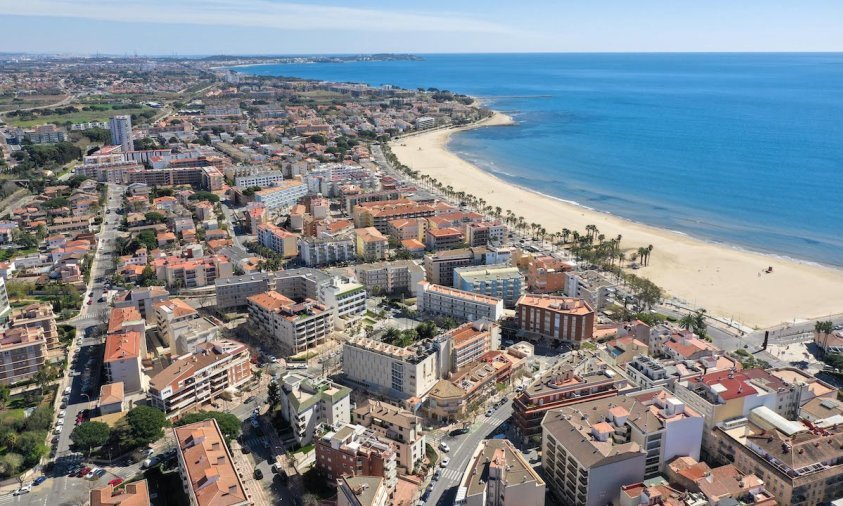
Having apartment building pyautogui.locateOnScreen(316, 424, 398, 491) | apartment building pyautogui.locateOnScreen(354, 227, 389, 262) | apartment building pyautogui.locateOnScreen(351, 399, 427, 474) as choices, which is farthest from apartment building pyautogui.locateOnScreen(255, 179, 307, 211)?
apartment building pyautogui.locateOnScreen(316, 424, 398, 491)

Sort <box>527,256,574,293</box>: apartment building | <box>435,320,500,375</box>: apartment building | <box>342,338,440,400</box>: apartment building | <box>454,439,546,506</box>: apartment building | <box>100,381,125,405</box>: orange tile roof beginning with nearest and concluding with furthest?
1. <box>454,439,546,506</box>: apartment building
2. <box>100,381,125,405</box>: orange tile roof
3. <box>342,338,440,400</box>: apartment building
4. <box>435,320,500,375</box>: apartment building
5. <box>527,256,574,293</box>: apartment building

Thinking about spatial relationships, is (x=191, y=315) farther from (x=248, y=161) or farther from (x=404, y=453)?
(x=248, y=161)

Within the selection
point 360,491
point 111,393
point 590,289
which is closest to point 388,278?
point 590,289

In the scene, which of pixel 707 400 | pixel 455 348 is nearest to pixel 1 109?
pixel 455 348

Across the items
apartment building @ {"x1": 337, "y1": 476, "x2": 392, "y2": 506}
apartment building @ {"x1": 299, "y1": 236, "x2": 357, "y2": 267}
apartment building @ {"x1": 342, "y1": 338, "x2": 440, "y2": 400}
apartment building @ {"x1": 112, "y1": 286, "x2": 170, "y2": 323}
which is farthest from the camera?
apartment building @ {"x1": 299, "y1": 236, "x2": 357, "y2": 267}

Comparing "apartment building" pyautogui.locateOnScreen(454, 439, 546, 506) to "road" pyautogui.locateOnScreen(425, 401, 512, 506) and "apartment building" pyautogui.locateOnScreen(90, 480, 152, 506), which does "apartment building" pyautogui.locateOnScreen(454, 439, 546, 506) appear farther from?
"apartment building" pyautogui.locateOnScreen(90, 480, 152, 506)
